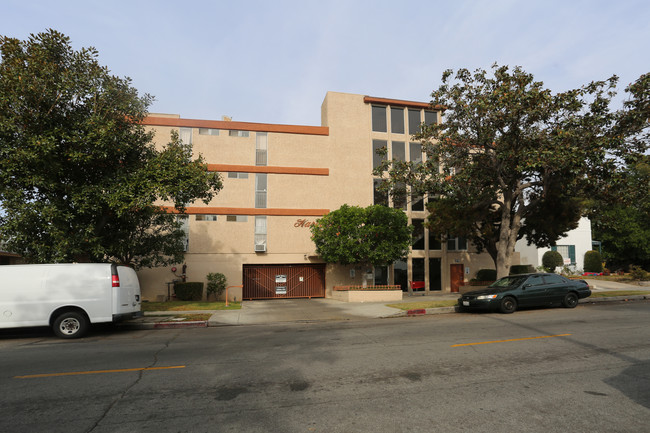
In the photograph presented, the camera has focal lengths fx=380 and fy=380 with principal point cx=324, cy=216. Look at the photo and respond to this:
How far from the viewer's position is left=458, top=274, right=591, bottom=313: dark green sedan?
44.5 feet

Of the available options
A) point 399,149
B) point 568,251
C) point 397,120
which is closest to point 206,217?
point 399,149

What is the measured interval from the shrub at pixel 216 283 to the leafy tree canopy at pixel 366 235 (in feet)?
20.8

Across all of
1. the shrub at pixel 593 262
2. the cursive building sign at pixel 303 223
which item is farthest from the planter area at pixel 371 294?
the shrub at pixel 593 262

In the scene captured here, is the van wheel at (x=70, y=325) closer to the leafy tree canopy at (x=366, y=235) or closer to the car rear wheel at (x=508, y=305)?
the leafy tree canopy at (x=366, y=235)

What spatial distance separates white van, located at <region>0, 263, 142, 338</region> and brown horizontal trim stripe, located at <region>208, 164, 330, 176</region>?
44.3 ft

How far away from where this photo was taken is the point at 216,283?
2234 cm

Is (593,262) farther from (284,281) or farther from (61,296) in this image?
(61,296)

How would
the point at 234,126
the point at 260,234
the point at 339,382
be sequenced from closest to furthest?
the point at 339,382 < the point at 260,234 < the point at 234,126

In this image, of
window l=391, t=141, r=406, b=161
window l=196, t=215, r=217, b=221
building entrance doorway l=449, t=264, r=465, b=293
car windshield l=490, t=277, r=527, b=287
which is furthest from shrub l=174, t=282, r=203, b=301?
building entrance doorway l=449, t=264, r=465, b=293

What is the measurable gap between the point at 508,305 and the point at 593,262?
78.5ft

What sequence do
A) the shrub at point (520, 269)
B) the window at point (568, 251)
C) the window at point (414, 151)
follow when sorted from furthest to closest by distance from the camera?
the window at point (568, 251), the shrub at point (520, 269), the window at point (414, 151)

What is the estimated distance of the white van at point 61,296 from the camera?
400 inches

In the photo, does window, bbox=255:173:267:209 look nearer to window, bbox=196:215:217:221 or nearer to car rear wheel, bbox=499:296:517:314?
window, bbox=196:215:217:221

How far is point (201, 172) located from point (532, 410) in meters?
12.6
